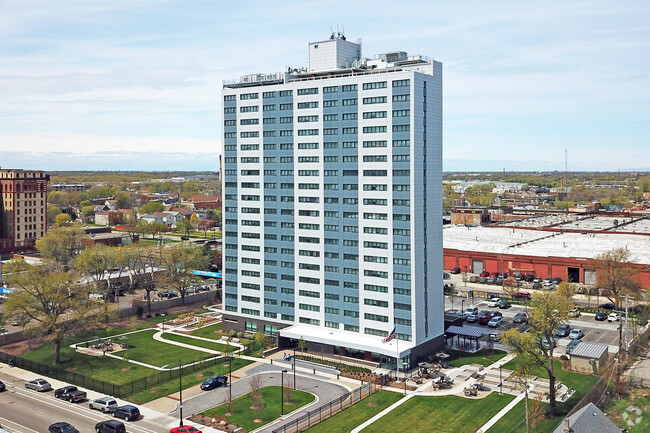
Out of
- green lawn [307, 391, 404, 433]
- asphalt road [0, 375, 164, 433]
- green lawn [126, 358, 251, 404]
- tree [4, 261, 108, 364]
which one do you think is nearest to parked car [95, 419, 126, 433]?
asphalt road [0, 375, 164, 433]

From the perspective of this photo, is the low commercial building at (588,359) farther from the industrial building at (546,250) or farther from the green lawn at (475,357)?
the industrial building at (546,250)

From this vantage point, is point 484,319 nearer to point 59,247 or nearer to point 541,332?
point 541,332

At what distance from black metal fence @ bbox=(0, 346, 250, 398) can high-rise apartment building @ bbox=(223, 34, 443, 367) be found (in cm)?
1558

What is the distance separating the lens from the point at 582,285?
447ft

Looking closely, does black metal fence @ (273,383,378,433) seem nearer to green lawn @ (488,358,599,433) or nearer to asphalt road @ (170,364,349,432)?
asphalt road @ (170,364,349,432)

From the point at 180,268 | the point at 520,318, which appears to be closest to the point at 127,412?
the point at 180,268

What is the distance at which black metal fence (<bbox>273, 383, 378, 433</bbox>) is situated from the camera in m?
63.9

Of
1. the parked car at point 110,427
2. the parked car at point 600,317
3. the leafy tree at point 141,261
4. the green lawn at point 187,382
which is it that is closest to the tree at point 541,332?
the green lawn at point 187,382

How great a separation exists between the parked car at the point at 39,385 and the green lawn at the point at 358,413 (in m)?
35.3

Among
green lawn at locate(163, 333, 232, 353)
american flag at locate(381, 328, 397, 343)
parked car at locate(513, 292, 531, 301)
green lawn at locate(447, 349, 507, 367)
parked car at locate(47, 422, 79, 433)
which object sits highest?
american flag at locate(381, 328, 397, 343)

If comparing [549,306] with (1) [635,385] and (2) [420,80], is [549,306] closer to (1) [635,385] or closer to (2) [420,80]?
(1) [635,385]

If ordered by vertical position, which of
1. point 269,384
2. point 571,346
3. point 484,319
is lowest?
point 269,384

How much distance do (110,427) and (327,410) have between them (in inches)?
921

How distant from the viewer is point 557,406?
227 ft
